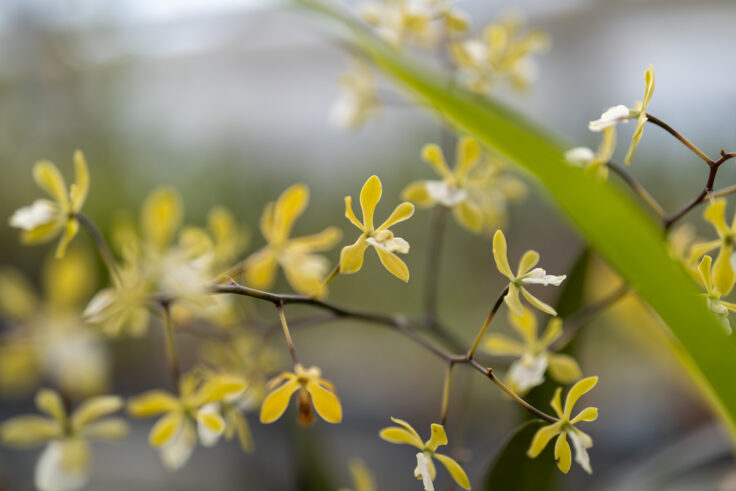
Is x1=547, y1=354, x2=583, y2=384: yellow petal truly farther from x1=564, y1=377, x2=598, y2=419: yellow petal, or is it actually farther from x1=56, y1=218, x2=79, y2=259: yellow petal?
x1=56, y1=218, x2=79, y2=259: yellow petal

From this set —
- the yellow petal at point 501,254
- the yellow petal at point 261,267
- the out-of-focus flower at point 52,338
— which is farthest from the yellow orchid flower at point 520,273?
the out-of-focus flower at point 52,338

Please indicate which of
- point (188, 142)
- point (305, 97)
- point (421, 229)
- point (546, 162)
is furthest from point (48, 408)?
point (305, 97)

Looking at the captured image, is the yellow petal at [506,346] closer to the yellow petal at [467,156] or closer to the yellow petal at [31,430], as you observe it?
the yellow petal at [467,156]

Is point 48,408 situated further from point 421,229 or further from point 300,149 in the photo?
point 300,149

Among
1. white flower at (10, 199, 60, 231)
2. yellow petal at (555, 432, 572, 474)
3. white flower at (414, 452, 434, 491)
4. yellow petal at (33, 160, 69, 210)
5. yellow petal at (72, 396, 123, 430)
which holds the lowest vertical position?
yellow petal at (72, 396, 123, 430)

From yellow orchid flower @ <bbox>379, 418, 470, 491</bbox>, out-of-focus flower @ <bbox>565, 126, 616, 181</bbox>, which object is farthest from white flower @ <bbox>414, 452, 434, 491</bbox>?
out-of-focus flower @ <bbox>565, 126, 616, 181</bbox>

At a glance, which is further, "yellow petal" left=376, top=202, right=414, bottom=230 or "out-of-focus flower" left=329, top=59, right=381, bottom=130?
"out-of-focus flower" left=329, top=59, right=381, bottom=130

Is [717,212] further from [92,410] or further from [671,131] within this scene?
[92,410]
